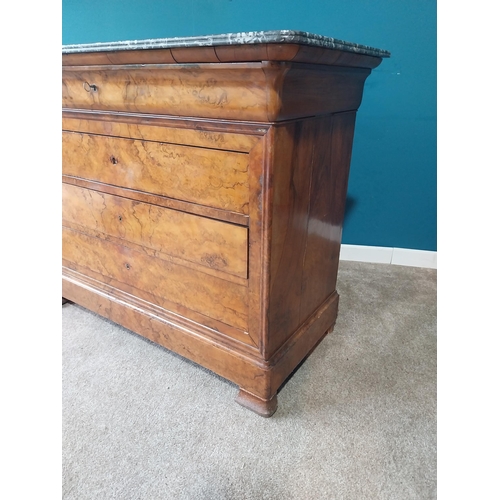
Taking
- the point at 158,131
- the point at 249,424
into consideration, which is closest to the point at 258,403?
the point at 249,424

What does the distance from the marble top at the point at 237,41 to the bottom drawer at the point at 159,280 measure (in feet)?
1.85

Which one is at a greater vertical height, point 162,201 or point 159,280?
point 162,201

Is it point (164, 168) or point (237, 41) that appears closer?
point (237, 41)

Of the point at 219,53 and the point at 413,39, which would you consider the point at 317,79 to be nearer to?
the point at 219,53

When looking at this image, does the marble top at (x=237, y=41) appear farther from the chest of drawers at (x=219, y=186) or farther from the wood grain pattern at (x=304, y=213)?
the wood grain pattern at (x=304, y=213)

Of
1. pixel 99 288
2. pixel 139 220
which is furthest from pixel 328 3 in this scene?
pixel 99 288

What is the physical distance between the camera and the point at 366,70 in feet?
3.62

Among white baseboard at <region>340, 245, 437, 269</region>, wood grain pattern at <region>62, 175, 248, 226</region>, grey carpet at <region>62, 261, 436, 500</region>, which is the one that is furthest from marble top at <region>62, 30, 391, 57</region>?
white baseboard at <region>340, 245, 437, 269</region>

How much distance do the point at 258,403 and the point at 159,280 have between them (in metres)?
0.46

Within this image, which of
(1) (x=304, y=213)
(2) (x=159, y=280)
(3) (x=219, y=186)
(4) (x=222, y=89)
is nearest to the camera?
(4) (x=222, y=89)

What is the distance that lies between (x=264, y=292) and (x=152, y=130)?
0.51 metres

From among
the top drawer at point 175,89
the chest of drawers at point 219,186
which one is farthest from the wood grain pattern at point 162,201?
the top drawer at point 175,89

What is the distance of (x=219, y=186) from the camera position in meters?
0.94

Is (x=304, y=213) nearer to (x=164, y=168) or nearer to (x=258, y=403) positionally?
(x=164, y=168)
